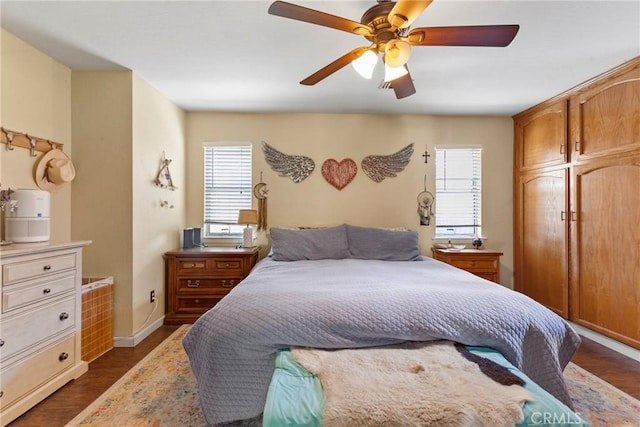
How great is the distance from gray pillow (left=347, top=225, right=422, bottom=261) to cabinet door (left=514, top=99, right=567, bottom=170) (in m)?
1.68

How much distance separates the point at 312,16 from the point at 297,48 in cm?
92

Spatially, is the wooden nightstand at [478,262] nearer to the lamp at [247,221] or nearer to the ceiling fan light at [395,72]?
the lamp at [247,221]

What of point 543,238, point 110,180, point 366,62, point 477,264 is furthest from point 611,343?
point 110,180

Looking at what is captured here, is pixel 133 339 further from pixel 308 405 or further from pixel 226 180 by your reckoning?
pixel 308 405

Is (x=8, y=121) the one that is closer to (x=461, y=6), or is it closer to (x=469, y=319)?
(x=461, y=6)

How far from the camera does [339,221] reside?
12.6 feet

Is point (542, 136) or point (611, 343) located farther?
point (542, 136)

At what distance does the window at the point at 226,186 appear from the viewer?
12.6 feet

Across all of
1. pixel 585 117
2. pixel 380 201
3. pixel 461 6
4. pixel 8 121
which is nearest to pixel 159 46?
pixel 8 121

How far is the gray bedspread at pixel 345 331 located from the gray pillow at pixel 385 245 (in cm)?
→ 144

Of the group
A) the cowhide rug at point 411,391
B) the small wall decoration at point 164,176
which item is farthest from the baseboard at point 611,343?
the small wall decoration at point 164,176

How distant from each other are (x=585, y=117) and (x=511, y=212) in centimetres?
135

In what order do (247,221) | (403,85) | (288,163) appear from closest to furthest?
(403,85) < (247,221) < (288,163)

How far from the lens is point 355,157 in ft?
12.7
